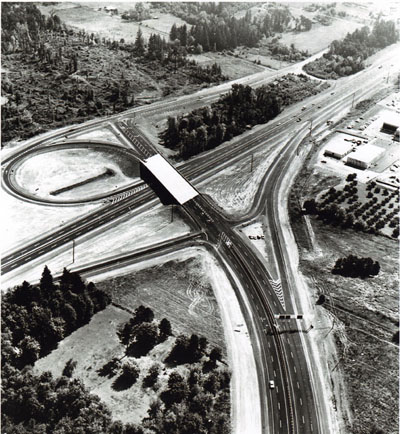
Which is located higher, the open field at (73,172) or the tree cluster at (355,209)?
the tree cluster at (355,209)

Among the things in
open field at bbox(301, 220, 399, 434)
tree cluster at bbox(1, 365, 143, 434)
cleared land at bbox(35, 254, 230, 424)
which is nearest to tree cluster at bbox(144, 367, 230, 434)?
cleared land at bbox(35, 254, 230, 424)

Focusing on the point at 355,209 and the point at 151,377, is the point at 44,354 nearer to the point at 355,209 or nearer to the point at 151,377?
the point at 151,377

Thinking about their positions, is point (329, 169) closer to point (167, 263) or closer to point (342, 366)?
point (167, 263)

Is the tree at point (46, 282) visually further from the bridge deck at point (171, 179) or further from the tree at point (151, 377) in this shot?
the bridge deck at point (171, 179)

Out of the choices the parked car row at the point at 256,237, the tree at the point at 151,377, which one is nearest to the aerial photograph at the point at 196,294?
the tree at the point at 151,377

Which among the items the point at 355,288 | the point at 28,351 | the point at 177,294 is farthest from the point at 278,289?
the point at 28,351

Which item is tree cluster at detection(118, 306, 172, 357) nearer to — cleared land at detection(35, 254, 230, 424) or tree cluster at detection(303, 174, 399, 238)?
cleared land at detection(35, 254, 230, 424)
